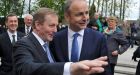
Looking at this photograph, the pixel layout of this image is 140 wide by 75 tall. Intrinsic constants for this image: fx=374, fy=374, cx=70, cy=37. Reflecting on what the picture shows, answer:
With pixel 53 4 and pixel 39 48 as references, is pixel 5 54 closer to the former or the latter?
pixel 39 48

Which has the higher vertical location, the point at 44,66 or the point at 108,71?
the point at 44,66

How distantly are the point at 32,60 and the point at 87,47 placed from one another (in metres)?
1.14

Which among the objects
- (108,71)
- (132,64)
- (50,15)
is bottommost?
(132,64)

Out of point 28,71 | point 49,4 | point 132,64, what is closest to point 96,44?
point 28,71

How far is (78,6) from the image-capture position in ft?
11.8

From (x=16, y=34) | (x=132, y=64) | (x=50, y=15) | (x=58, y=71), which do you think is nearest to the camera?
(x=58, y=71)

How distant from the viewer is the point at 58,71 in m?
2.24

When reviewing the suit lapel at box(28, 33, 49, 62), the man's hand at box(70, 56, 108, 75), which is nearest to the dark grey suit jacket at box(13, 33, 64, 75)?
the suit lapel at box(28, 33, 49, 62)

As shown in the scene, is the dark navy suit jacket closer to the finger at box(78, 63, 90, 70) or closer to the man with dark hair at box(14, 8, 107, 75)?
the man with dark hair at box(14, 8, 107, 75)

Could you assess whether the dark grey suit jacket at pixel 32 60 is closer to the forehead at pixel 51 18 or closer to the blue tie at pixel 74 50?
the forehead at pixel 51 18

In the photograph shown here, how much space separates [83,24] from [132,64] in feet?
31.5

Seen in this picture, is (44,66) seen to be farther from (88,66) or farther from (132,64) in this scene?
(132,64)

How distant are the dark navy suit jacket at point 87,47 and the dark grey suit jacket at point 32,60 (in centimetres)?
70

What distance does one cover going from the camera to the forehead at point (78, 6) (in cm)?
356
